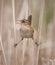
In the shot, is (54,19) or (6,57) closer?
(54,19)

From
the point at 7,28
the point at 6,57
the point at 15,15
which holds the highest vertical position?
the point at 15,15

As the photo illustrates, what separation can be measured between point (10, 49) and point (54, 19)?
45 cm

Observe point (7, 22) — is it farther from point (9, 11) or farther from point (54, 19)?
point (54, 19)

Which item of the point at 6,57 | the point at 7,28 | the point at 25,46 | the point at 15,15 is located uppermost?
the point at 15,15

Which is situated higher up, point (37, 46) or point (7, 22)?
point (7, 22)

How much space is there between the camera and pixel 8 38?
1.45 m

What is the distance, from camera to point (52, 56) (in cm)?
140

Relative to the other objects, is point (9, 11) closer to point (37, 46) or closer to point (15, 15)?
point (15, 15)

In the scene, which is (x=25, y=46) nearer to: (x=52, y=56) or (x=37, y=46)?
(x=37, y=46)

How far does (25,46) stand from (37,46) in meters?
0.10

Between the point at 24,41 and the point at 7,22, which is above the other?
the point at 7,22

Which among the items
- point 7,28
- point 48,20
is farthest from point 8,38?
point 48,20

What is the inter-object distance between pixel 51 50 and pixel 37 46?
0.12 metres

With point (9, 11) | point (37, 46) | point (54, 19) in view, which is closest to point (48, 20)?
point (54, 19)
